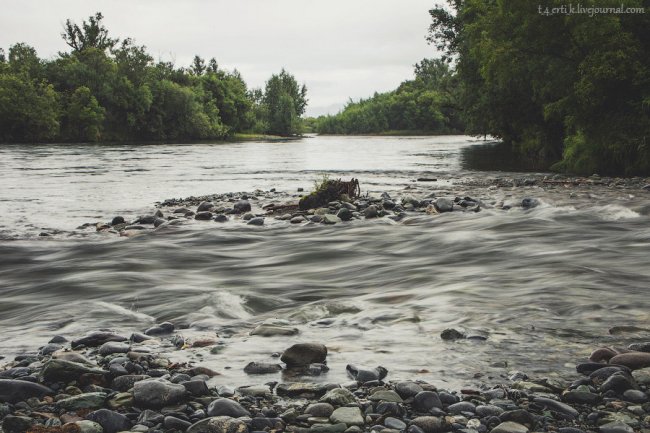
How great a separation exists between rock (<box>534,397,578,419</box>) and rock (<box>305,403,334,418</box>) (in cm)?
127

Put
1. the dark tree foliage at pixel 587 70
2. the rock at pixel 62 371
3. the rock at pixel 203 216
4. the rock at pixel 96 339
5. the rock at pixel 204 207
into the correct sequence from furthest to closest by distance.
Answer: the dark tree foliage at pixel 587 70 → the rock at pixel 204 207 → the rock at pixel 203 216 → the rock at pixel 96 339 → the rock at pixel 62 371

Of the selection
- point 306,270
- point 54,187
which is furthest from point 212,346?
point 54,187

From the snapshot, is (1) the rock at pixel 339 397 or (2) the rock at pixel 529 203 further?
(2) the rock at pixel 529 203

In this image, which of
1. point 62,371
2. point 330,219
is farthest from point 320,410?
point 330,219

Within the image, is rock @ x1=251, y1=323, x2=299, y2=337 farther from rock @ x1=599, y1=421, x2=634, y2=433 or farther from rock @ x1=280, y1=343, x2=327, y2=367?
rock @ x1=599, y1=421, x2=634, y2=433

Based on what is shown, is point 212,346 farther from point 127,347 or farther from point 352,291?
point 352,291

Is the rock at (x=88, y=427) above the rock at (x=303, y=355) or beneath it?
above

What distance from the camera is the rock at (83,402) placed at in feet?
12.6

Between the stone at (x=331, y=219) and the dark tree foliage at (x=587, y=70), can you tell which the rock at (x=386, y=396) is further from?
the dark tree foliage at (x=587, y=70)

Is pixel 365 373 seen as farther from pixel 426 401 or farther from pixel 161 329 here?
pixel 161 329

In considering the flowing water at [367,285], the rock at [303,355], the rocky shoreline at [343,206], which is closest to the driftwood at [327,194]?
the rocky shoreline at [343,206]

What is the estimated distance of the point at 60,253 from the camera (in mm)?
10266

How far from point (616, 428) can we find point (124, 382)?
3067 millimetres

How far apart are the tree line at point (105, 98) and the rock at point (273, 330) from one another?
80356 millimetres
